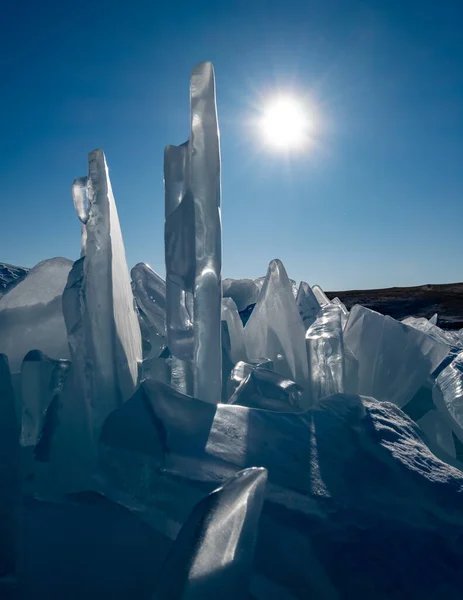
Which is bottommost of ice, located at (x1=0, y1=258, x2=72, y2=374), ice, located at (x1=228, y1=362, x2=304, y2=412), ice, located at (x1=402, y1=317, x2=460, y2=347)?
ice, located at (x1=228, y1=362, x2=304, y2=412)

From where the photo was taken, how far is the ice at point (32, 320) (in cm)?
207

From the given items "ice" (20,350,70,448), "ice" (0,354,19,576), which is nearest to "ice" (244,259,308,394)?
"ice" (20,350,70,448)

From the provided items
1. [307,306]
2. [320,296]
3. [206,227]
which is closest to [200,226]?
[206,227]

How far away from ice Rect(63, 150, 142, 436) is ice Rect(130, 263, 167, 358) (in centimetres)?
95

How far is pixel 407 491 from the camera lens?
1.30 m

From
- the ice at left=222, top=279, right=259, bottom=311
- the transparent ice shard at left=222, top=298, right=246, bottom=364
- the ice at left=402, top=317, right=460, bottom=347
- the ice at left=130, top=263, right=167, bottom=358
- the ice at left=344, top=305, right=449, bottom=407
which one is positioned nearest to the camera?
the ice at left=344, top=305, right=449, bottom=407

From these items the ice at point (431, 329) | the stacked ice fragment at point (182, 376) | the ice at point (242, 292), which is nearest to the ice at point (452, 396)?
the stacked ice fragment at point (182, 376)

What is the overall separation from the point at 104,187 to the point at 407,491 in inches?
53.0

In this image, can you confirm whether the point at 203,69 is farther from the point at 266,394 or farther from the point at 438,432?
the point at 438,432

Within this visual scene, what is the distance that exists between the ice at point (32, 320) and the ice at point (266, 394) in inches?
36.0

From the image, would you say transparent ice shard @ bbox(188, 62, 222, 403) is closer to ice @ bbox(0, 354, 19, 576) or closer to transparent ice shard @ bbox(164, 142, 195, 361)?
transparent ice shard @ bbox(164, 142, 195, 361)

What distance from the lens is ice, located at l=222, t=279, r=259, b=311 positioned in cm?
417

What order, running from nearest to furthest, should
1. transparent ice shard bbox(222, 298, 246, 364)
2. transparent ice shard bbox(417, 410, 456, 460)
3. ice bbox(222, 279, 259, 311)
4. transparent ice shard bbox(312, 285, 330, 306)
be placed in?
transparent ice shard bbox(417, 410, 456, 460), transparent ice shard bbox(222, 298, 246, 364), transparent ice shard bbox(312, 285, 330, 306), ice bbox(222, 279, 259, 311)

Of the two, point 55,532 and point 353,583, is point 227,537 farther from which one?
point 55,532
